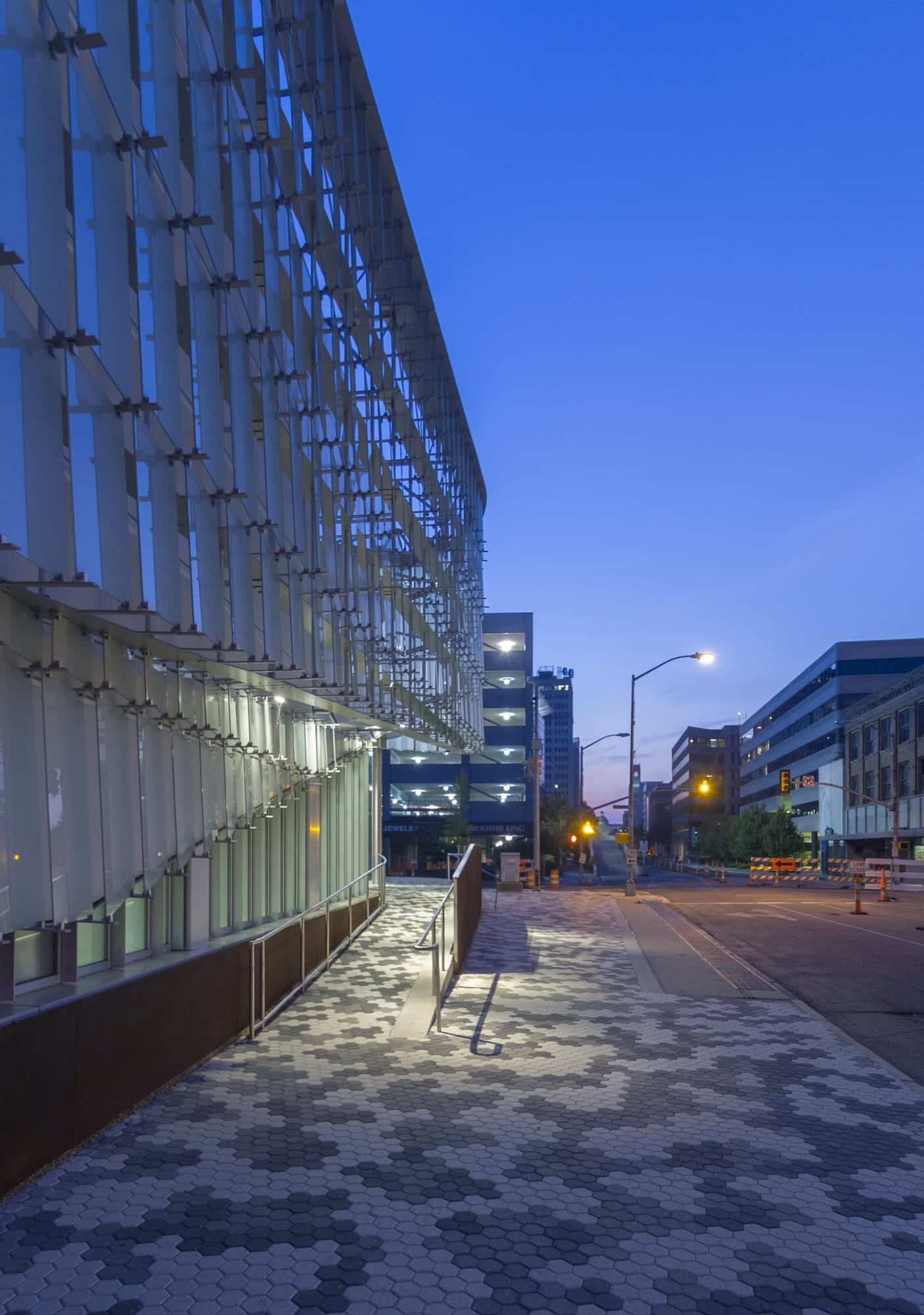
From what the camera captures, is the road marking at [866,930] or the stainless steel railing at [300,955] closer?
the stainless steel railing at [300,955]

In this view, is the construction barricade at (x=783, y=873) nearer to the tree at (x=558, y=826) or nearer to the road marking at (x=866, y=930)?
the tree at (x=558, y=826)

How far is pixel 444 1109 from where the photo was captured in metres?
8.66

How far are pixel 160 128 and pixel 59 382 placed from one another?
12.1ft

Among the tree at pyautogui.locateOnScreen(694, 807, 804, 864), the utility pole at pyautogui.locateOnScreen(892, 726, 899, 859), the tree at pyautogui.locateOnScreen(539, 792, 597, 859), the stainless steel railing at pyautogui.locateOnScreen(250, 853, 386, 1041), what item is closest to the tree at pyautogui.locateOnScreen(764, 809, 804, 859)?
the tree at pyautogui.locateOnScreen(694, 807, 804, 864)

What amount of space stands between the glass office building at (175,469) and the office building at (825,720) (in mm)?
70711

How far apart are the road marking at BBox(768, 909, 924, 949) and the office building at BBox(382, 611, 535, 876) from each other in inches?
2218

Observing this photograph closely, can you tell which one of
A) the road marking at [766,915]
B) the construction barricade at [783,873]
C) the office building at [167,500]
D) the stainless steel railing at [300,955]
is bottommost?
Answer: the construction barricade at [783,873]

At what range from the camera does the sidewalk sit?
543 centimetres

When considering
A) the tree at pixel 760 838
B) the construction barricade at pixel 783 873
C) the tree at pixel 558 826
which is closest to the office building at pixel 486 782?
the tree at pixel 558 826

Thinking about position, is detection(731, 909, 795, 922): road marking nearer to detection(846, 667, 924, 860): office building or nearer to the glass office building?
the glass office building

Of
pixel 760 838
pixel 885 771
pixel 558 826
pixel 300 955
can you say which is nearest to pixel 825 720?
pixel 760 838

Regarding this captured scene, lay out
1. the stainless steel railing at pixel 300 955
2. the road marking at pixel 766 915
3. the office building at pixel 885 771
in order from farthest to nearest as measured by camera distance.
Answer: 1. the office building at pixel 885 771
2. the road marking at pixel 766 915
3. the stainless steel railing at pixel 300 955

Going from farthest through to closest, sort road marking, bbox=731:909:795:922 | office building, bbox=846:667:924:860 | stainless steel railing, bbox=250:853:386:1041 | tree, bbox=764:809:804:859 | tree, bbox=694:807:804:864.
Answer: tree, bbox=694:807:804:864
tree, bbox=764:809:804:859
office building, bbox=846:667:924:860
road marking, bbox=731:909:795:922
stainless steel railing, bbox=250:853:386:1041

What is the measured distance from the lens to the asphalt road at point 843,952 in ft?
43.2
